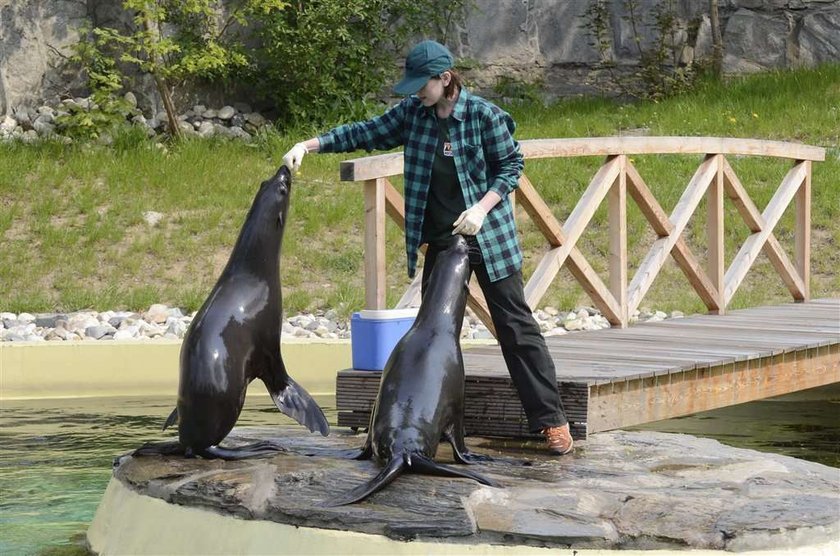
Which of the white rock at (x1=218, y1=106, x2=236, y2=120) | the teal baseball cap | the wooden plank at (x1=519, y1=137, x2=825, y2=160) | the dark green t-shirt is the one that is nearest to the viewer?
the teal baseball cap

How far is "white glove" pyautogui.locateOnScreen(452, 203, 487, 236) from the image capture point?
499 centimetres

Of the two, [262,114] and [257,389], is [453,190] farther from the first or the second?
[262,114]

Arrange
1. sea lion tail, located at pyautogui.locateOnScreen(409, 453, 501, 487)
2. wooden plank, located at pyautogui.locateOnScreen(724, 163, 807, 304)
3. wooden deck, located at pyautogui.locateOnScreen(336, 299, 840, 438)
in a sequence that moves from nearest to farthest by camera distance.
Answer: sea lion tail, located at pyautogui.locateOnScreen(409, 453, 501, 487) → wooden deck, located at pyautogui.locateOnScreen(336, 299, 840, 438) → wooden plank, located at pyautogui.locateOnScreen(724, 163, 807, 304)

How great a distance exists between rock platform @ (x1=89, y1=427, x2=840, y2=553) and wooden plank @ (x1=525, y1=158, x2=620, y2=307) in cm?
157

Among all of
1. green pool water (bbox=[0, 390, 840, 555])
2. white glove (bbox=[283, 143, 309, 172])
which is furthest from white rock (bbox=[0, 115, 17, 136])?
white glove (bbox=[283, 143, 309, 172])

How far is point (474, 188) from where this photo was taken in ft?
17.3

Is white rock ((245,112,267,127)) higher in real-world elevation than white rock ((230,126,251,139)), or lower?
higher

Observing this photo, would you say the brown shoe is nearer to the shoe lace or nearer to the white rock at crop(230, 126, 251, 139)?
the shoe lace

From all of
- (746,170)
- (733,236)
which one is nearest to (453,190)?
(733,236)

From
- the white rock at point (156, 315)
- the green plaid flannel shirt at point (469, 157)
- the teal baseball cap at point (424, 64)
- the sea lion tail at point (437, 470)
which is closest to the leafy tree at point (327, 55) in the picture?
the white rock at point (156, 315)

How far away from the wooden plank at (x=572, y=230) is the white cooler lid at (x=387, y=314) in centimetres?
99

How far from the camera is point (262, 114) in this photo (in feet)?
52.5

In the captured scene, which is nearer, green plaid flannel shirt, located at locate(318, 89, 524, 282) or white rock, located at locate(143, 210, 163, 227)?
green plaid flannel shirt, located at locate(318, 89, 524, 282)

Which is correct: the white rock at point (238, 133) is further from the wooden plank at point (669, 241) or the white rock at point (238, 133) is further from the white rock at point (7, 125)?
the wooden plank at point (669, 241)
